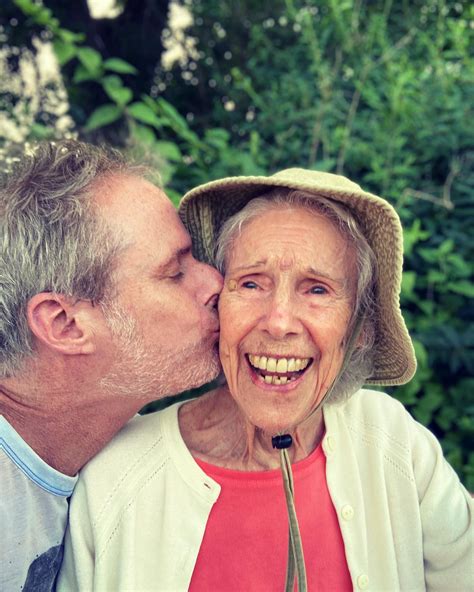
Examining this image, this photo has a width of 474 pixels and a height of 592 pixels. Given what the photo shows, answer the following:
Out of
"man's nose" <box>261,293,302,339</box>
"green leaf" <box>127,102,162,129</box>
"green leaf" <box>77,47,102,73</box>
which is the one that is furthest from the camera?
"green leaf" <box>77,47,102,73</box>

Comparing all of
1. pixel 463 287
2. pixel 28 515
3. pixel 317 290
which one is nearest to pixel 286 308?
pixel 317 290

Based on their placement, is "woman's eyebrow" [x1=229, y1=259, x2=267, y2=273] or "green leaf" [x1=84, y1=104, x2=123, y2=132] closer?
"woman's eyebrow" [x1=229, y1=259, x2=267, y2=273]

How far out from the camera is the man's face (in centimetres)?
213

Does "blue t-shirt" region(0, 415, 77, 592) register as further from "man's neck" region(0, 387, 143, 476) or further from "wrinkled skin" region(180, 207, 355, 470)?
"wrinkled skin" region(180, 207, 355, 470)

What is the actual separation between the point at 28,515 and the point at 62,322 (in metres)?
0.57

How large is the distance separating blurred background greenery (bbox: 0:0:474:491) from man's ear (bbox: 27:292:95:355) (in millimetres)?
640

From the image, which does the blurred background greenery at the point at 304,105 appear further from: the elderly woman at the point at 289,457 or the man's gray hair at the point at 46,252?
the elderly woman at the point at 289,457

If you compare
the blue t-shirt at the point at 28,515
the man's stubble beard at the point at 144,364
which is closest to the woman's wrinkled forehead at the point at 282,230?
the man's stubble beard at the point at 144,364

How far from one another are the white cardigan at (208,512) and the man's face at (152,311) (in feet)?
0.65

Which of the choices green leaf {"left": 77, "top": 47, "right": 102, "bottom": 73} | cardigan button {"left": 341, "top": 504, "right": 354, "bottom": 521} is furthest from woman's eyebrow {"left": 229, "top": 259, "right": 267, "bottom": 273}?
green leaf {"left": 77, "top": 47, "right": 102, "bottom": 73}

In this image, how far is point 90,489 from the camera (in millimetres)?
2094

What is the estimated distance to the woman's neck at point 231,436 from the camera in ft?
7.16

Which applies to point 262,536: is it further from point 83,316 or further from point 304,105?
point 304,105

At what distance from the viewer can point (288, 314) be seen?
1.92 meters
